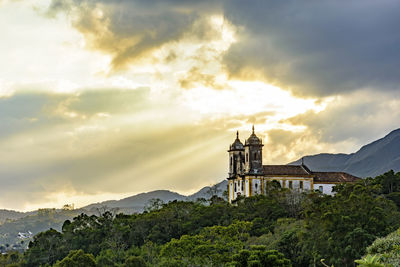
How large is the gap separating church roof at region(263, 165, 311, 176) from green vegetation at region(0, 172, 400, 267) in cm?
385

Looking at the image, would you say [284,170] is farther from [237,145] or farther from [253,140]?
[237,145]

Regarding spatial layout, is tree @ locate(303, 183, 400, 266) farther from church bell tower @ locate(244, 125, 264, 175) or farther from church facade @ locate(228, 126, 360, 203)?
church bell tower @ locate(244, 125, 264, 175)

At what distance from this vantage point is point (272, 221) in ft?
211

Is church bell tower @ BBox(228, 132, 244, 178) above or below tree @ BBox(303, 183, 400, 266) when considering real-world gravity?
above

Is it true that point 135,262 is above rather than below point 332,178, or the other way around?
below

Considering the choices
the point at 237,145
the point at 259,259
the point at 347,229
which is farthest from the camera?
the point at 237,145

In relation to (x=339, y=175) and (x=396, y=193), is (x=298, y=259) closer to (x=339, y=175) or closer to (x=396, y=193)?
(x=396, y=193)

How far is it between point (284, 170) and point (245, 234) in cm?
2882

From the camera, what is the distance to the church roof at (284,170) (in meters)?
81.1

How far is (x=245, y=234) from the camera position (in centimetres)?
5478

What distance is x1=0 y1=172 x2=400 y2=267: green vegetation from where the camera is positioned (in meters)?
43.5

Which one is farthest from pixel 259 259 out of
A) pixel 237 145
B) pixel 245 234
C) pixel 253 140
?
pixel 237 145

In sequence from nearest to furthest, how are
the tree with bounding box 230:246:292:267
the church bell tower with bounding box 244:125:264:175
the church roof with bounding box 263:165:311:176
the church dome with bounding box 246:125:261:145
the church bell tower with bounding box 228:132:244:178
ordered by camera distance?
1. the tree with bounding box 230:246:292:267
2. the church bell tower with bounding box 244:125:264:175
3. the church roof with bounding box 263:165:311:176
4. the church dome with bounding box 246:125:261:145
5. the church bell tower with bounding box 228:132:244:178

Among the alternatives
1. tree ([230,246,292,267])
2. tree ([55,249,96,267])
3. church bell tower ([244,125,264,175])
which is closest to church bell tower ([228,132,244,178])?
church bell tower ([244,125,264,175])
